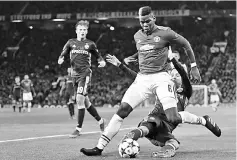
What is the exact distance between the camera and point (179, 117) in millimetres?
7641

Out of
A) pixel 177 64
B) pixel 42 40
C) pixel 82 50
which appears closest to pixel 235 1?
pixel 42 40

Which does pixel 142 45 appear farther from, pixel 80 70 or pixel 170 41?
pixel 80 70

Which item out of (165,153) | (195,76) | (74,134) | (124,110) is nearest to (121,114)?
(124,110)

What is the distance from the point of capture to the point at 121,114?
7648 millimetres

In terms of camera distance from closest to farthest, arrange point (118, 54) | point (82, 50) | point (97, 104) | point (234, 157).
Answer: point (234, 157) < point (82, 50) < point (97, 104) < point (118, 54)

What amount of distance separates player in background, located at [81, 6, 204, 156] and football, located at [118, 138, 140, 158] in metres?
0.35

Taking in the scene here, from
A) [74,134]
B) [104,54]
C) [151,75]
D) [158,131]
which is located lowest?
[104,54]

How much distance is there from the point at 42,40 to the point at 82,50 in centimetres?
3532

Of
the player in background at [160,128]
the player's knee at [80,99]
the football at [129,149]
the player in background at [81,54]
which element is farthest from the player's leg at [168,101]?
the player in background at [81,54]

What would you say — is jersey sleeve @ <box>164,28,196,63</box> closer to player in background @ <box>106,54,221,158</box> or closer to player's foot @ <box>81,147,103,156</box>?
player in background @ <box>106,54,221,158</box>

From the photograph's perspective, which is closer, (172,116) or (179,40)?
(172,116)

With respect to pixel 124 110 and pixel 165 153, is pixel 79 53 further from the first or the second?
pixel 165 153

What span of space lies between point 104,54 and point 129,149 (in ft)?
117

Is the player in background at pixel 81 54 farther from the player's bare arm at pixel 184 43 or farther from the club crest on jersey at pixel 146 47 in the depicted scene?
the player's bare arm at pixel 184 43
